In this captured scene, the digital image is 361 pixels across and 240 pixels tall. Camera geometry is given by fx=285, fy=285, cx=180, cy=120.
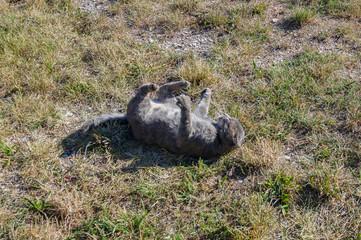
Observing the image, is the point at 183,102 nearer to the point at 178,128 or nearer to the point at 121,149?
the point at 178,128

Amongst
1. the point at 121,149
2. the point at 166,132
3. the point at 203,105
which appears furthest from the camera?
the point at 203,105

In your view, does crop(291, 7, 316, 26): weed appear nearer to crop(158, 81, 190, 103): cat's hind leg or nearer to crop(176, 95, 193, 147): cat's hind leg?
crop(158, 81, 190, 103): cat's hind leg

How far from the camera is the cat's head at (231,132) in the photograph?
331cm

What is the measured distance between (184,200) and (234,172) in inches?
26.9

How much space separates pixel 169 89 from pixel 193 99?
1.32 feet

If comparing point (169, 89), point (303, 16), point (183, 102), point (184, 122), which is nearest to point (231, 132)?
point (184, 122)

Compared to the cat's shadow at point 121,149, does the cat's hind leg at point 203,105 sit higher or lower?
higher

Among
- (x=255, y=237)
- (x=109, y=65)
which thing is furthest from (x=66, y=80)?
(x=255, y=237)

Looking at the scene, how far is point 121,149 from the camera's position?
11.3 ft

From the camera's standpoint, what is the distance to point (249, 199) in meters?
2.92

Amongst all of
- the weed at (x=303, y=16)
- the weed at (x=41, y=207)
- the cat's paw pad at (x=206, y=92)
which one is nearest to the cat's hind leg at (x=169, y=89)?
the cat's paw pad at (x=206, y=92)

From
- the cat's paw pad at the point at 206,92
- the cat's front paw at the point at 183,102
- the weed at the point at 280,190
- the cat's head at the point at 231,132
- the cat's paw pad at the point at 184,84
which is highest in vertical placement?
the cat's front paw at the point at 183,102

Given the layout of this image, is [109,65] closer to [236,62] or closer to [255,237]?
[236,62]

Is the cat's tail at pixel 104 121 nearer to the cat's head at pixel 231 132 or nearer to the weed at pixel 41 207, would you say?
the weed at pixel 41 207
